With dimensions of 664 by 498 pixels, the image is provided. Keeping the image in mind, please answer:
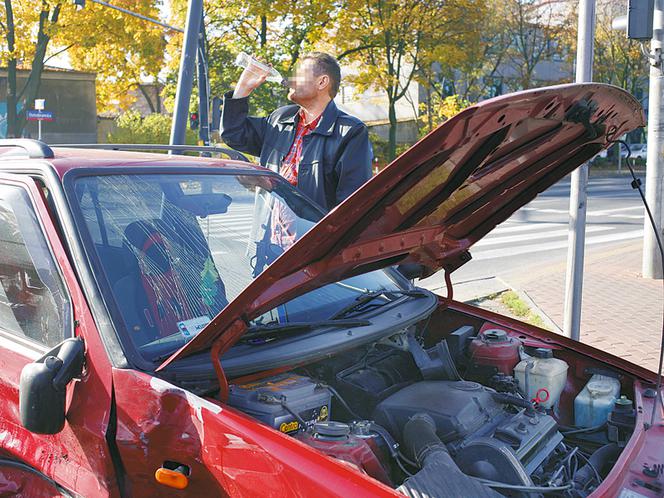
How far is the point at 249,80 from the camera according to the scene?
427 centimetres

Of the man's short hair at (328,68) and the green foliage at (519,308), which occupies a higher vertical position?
the man's short hair at (328,68)

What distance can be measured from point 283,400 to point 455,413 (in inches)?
25.3

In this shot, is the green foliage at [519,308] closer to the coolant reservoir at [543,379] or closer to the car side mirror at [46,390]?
the coolant reservoir at [543,379]

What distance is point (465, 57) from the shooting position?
27406mm

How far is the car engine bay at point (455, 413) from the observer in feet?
7.14

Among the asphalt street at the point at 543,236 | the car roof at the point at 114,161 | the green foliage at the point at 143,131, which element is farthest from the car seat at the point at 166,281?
the green foliage at the point at 143,131

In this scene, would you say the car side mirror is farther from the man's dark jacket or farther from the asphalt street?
the asphalt street

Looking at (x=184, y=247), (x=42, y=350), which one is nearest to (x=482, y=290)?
(x=184, y=247)

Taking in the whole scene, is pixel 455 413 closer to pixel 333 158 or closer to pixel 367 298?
pixel 367 298

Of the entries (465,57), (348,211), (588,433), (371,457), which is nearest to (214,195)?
(348,211)

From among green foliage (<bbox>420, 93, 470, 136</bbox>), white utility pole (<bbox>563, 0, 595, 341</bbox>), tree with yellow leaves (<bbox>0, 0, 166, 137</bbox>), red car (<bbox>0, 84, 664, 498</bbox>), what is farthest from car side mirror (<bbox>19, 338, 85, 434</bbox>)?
green foliage (<bbox>420, 93, 470, 136</bbox>)

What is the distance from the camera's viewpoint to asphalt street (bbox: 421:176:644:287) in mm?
11180

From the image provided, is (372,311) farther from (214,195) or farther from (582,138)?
(582,138)

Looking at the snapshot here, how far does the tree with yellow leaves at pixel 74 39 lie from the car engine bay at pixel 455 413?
22.9 m
